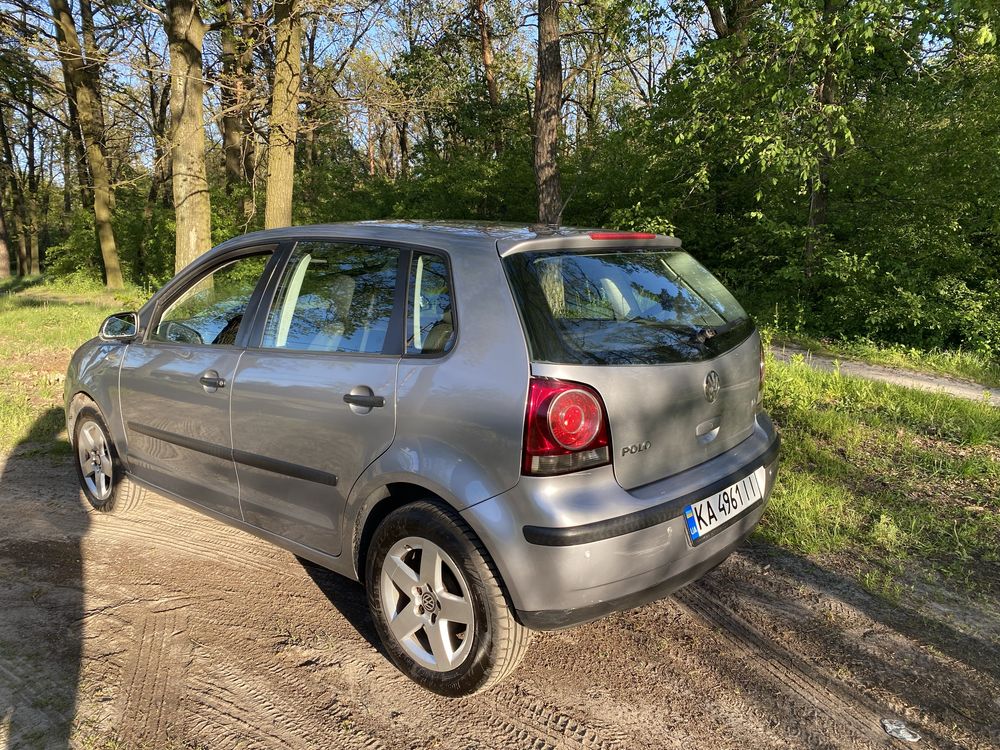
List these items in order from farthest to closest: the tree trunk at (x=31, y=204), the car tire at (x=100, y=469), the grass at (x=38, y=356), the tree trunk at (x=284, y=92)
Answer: the tree trunk at (x=31, y=204) < the tree trunk at (x=284, y=92) < the grass at (x=38, y=356) < the car tire at (x=100, y=469)

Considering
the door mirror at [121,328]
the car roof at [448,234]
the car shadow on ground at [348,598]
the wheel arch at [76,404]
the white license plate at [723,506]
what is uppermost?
the car roof at [448,234]

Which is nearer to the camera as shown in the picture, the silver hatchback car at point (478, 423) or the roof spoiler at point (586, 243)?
the silver hatchback car at point (478, 423)

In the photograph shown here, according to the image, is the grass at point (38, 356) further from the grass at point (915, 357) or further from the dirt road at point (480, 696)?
the grass at point (915, 357)

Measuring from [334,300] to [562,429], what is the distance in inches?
51.0

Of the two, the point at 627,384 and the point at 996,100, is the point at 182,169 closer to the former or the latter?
the point at 627,384

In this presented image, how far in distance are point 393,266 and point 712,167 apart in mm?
9518

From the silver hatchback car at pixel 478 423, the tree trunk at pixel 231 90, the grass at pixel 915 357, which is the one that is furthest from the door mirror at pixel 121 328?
the grass at pixel 915 357

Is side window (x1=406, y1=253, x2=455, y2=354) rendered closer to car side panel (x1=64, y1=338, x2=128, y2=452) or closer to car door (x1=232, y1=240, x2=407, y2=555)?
car door (x1=232, y1=240, x2=407, y2=555)

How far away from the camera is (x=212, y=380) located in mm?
3227

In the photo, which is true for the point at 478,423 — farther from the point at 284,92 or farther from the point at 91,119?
the point at 91,119

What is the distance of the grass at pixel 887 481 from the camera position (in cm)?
351

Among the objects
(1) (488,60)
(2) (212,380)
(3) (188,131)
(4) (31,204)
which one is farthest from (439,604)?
(4) (31,204)

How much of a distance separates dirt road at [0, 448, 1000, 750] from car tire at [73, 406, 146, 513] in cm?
65

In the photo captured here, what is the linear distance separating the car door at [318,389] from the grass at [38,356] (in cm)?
338
